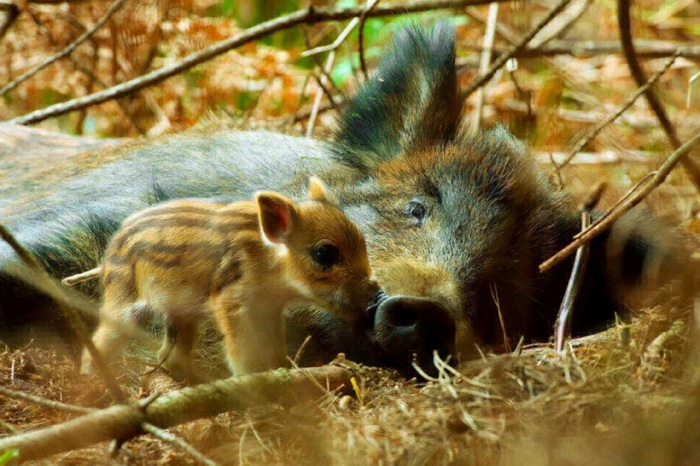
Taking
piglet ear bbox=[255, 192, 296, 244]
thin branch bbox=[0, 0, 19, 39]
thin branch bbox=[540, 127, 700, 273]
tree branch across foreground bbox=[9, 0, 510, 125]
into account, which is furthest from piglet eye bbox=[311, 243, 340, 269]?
thin branch bbox=[0, 0, 19, 39]

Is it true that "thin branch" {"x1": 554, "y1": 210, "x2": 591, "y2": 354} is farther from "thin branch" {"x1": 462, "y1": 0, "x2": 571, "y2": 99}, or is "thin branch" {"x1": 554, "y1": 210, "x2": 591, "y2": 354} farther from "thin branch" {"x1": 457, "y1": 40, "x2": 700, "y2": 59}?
"thin branch" {"x1": 457, "y1": 40, "x2": 700, "y2": 59}

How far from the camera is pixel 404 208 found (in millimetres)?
3771

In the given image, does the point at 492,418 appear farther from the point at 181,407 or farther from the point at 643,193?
the point at 643,193

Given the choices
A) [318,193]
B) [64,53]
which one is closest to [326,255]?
[318,193]

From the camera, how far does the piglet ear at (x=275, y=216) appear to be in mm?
2756

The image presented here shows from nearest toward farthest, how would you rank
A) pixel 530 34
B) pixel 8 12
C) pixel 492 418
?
pixel 492 418, pixel 530 34, pixel 8 12

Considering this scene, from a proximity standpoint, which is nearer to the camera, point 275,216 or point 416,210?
point 275,216

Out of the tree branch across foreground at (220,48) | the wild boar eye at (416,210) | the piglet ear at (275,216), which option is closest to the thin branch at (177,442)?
the piglet ear at (275,216)

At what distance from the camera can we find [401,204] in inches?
149

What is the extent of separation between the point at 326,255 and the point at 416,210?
1037mm

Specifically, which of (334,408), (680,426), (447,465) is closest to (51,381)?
(334,408)

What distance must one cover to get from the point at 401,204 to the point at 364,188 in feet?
0.81

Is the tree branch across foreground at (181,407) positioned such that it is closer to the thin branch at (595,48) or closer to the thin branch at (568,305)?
the thin branch at (568,305)

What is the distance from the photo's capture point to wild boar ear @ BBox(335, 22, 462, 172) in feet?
13.7
